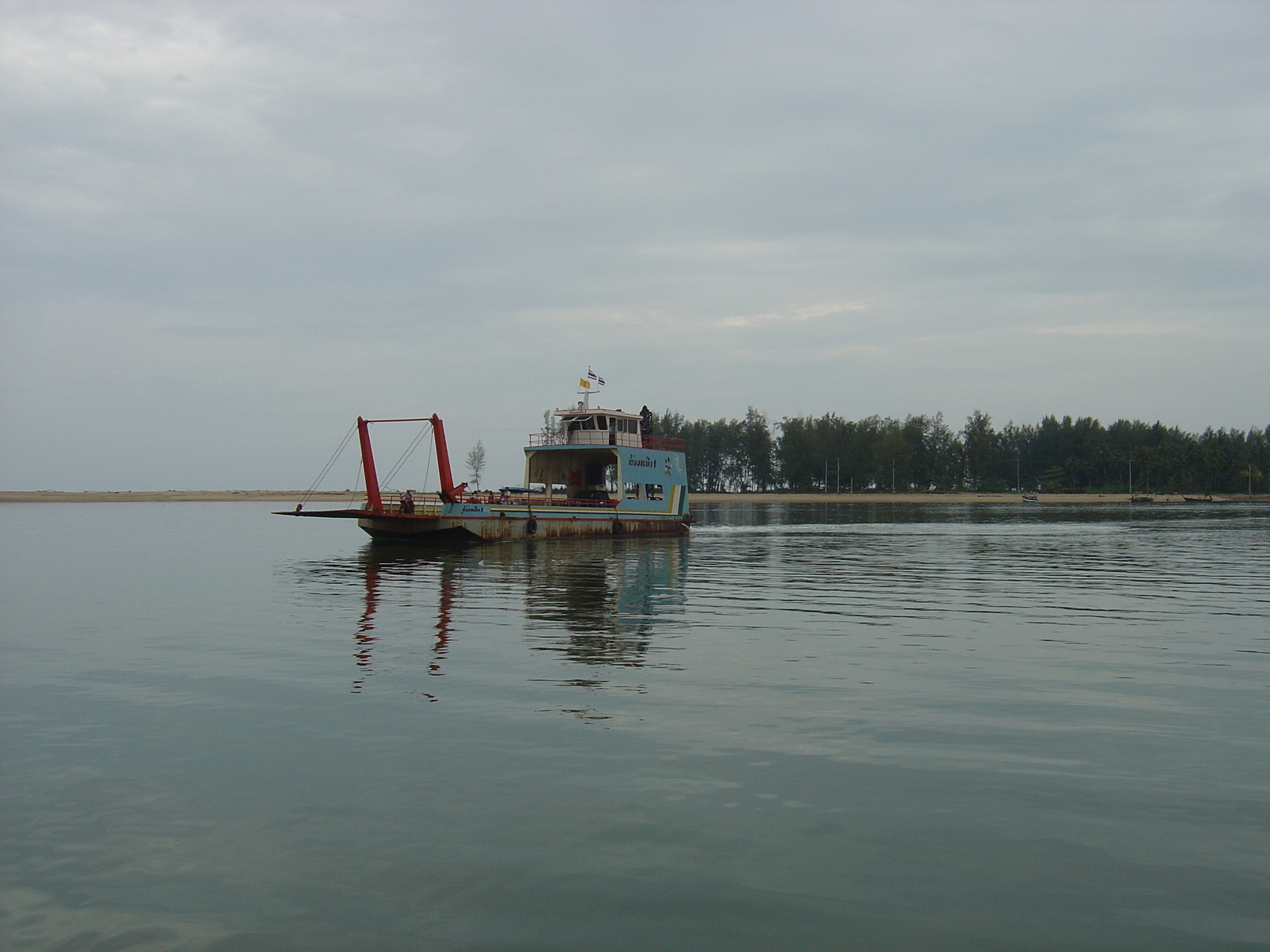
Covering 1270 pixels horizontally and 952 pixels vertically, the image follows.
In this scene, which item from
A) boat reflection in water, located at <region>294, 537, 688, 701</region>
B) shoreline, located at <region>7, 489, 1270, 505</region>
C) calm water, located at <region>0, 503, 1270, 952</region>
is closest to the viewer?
calm water, located at <region>0, 503, 1270, 952</region>

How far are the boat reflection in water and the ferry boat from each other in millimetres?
1558

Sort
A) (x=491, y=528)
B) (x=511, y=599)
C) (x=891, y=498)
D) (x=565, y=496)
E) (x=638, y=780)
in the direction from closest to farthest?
(x=638, y=780) → (x=511, y=599) → (x=491, y=528) → (x=565, y=496) → (x=891, y=498)

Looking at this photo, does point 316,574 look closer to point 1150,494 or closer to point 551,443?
point 551,443

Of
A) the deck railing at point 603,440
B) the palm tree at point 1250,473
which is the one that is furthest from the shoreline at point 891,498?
the deck railing at point 603,440

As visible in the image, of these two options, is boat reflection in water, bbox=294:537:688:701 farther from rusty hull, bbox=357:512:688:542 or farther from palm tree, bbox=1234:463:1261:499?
palm tree, bbox=1234:463:1261:499

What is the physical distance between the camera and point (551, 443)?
5169cm

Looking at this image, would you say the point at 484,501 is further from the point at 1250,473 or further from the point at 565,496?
the point at 1250,473

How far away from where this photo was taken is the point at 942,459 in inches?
7190

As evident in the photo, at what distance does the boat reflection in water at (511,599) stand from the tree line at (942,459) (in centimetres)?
14179

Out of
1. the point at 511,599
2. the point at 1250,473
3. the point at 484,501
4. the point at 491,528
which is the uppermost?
the point at 1250,473

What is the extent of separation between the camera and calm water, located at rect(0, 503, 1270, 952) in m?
6.09

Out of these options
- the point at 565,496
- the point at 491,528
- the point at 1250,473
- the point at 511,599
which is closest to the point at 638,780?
the point at 511,599

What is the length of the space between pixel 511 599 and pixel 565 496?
30.2 metres

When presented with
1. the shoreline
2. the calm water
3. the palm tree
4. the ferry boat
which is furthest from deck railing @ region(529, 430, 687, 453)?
the palm tree
